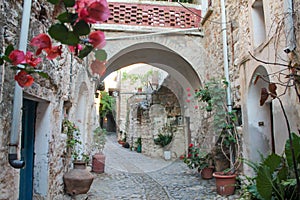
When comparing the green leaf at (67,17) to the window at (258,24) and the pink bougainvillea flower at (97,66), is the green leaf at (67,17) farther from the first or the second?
the window at (258,24)

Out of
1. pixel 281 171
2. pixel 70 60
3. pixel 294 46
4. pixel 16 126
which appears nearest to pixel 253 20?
pixel 294 46

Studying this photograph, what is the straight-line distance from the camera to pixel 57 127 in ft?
11.5

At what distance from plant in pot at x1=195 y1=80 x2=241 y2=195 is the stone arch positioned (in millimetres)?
304

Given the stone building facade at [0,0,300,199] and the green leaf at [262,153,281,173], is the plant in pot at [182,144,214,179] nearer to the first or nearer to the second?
the stone building facade at [0,0,300,199]

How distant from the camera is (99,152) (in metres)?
6.95

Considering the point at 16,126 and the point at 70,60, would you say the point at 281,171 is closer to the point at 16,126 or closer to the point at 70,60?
the point at 16,126

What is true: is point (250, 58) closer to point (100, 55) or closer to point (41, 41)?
point (100, 55)

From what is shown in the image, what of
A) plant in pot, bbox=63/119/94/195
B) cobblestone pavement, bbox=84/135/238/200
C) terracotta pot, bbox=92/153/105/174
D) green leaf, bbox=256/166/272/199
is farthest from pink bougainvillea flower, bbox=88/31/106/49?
terracotta pot, bbox=92/153/105/174

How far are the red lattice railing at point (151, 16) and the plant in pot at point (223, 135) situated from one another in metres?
1.97

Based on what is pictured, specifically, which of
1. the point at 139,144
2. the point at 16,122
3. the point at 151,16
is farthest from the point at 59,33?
the point at 139,144

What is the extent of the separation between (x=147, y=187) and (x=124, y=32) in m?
3.54

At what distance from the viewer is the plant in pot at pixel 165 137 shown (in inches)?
404

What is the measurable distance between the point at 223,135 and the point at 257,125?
2.71ft

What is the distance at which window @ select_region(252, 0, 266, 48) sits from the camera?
3900 mm
